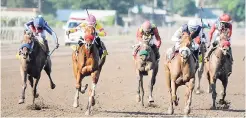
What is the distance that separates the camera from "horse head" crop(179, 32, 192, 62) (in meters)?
14.1

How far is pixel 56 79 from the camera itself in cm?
2380

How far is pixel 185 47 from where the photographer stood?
14156 millimetres

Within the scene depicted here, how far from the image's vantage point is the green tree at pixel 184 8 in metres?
104

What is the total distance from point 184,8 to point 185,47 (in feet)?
305

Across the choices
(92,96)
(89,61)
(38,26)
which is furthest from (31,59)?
(92,96)

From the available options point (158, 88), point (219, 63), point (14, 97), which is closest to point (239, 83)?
point (158, 88)

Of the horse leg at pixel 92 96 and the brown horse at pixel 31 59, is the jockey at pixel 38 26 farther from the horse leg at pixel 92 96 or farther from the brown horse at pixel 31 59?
the horse leg at pixel 92 96

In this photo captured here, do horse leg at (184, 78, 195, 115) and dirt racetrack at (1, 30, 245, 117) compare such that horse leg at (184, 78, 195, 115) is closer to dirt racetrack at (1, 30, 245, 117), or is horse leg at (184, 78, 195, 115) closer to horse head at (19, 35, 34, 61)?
dirt racetrack at (1, 30, 245, 117)

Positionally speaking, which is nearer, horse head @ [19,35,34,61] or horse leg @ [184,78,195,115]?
horse leg @ [184,78,195,115]

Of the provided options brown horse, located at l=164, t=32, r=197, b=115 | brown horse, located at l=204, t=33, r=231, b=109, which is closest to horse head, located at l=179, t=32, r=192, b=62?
brown horse, located at l=164, t=32, r=197, b=115

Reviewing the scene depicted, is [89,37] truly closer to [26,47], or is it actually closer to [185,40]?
[26,47]

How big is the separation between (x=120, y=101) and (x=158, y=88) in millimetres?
4086

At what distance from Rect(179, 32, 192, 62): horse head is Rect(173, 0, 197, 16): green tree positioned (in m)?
89.3

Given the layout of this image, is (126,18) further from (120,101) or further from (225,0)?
(120,101)
